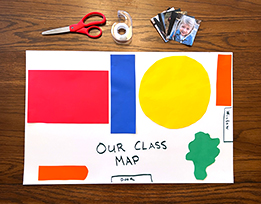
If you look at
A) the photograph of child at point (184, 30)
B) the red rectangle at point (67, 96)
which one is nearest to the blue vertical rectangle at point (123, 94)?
the red rectangle at point (67, 96)

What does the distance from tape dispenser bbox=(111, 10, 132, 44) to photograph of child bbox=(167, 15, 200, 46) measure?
0.38ft

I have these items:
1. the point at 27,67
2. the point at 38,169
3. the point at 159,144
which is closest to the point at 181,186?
the point at 159,144

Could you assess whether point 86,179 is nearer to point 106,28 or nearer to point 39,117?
point 39,117

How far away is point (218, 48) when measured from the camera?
21.2 inches

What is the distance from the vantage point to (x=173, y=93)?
534mm

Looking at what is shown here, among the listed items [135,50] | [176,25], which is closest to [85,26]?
[135,50]

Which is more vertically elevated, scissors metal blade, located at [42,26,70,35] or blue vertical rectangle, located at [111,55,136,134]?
scissors metal blade, located at [42,26,70,35]

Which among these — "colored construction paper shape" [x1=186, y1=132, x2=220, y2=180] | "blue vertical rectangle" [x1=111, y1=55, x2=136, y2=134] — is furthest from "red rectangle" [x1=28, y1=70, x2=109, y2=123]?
"colored construction paper shape" [x1=186, y1=132, x2=220, y2=180]

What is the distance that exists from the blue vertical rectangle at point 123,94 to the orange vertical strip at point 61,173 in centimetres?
14

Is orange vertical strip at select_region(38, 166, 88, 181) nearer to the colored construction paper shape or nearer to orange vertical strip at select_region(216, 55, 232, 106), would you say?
the colored construction paper shape

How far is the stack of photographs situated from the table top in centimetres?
1

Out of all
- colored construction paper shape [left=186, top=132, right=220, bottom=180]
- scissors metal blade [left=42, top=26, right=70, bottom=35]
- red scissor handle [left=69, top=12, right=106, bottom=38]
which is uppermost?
red scissor handle [left=69, top=12, right=106, bottom=38]

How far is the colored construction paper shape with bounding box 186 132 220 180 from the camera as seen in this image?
0.53 meters

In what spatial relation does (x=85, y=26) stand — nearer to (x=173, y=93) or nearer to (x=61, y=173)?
(x=173, y=93)
